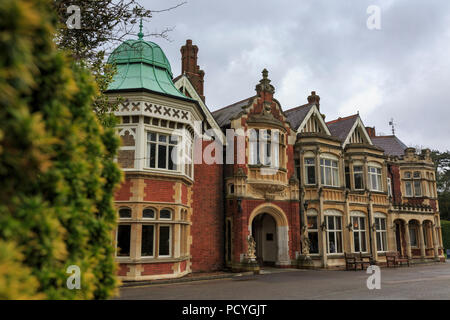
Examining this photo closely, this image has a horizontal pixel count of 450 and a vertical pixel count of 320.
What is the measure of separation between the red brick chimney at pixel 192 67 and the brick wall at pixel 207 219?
4200mm

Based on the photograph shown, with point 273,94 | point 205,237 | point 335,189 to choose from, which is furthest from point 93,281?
point 335,189

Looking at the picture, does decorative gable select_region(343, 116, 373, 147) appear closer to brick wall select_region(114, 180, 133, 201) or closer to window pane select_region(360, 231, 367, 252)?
window pane select_region(360, 231, 367, 252)

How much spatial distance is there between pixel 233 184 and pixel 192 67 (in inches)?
302

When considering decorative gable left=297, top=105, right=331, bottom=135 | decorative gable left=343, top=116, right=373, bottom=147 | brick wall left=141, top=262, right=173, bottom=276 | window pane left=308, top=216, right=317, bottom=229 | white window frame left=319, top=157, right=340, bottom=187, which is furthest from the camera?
decorative gable left=343, top=116, right=373, bottom=147

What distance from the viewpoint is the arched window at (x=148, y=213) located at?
14.7 metres

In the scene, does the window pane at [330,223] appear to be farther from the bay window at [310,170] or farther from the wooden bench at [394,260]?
the wooden bench at [394,260]

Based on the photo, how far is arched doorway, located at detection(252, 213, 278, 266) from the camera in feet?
70.2

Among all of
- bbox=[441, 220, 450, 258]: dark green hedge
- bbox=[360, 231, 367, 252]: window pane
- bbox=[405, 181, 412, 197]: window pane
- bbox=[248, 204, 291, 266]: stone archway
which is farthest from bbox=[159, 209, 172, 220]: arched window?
bbox=[441, 220, 450, 258]: dark green hedge

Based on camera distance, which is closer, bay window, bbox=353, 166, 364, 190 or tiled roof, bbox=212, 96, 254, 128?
tiled roof, bbox=212, 96, 254, 128

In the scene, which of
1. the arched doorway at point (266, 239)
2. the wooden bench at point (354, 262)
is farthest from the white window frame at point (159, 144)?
the wooden bench at point (354, 262)

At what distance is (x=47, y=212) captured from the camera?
3385 millimetres

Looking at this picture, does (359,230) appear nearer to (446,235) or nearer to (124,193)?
(124,193)

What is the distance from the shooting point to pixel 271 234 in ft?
71.2

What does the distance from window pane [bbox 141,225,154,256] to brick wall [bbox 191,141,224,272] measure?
129 inches
